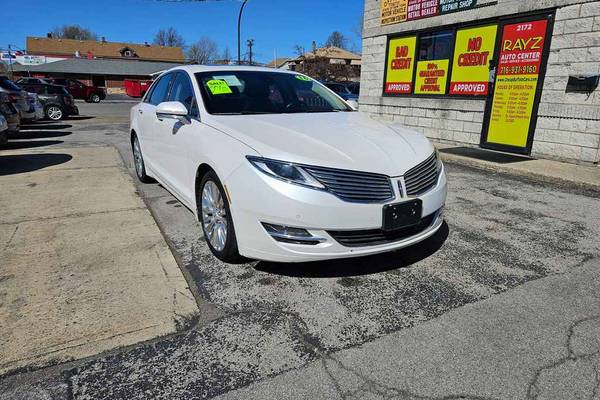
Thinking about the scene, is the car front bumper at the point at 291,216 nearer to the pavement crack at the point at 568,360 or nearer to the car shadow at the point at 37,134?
the pavement crack at the point at 568,360

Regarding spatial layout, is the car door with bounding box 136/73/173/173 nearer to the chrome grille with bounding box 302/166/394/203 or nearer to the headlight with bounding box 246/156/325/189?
the headlight with bounding box 246/156/325/189

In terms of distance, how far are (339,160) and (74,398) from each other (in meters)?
1.98

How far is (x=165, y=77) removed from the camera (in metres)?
5.23

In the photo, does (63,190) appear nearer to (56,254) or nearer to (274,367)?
(56,254)

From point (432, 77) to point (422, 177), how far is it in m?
7.97

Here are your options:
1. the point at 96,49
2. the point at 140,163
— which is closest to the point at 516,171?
the point at 140,163

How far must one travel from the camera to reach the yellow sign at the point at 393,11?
10.8 m

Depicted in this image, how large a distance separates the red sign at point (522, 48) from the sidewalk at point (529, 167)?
5.52 ft

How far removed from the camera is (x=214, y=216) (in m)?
3.43

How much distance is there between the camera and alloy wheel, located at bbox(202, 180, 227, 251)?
329cm

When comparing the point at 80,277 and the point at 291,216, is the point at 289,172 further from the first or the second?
the point at 80,277

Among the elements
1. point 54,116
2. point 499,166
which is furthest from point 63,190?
point 54,116

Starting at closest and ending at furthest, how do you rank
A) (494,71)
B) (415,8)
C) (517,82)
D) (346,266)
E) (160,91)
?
1. (346,266)
2. (160,91)
3. (517,82)
4. (494,71)
5. (415,8)

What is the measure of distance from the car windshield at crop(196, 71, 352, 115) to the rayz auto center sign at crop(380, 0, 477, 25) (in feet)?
21.1
